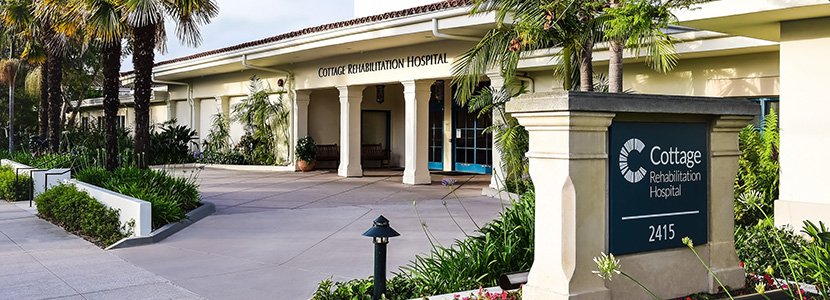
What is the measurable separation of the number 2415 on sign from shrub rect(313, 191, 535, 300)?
1.42 metres

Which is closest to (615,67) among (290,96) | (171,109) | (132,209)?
(132,209)

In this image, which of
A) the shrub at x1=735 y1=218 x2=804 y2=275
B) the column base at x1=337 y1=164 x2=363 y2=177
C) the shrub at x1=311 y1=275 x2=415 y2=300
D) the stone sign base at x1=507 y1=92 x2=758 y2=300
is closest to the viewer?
the stone sign base at x1=507 y1=92 x2=758 y2=300

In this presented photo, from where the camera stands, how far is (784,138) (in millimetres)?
→ 9289

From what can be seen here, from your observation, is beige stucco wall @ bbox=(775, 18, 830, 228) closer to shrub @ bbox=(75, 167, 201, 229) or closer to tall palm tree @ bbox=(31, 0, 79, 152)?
shrub @ bbox=(75, 167, 201, 229)

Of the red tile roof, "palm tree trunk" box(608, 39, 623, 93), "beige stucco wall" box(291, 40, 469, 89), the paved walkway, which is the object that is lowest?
the paved walkway

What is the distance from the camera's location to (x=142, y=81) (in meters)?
14.3

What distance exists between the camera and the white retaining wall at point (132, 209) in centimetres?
1007

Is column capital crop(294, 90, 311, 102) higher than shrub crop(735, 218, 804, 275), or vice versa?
column capital crop(294, 90, 311, 102)

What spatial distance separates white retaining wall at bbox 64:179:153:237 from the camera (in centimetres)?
1007

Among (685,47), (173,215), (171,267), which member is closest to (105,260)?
(171,267)

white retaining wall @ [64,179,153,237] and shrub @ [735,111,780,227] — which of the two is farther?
white retaining wall @ [64,179,153,237]

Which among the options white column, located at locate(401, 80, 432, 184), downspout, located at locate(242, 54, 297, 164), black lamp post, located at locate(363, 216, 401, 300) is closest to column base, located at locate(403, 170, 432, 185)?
white column, located at locate(401, 80, 432, 184)

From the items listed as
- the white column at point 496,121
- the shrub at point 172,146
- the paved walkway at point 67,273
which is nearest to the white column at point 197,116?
the shrub at point 172,146

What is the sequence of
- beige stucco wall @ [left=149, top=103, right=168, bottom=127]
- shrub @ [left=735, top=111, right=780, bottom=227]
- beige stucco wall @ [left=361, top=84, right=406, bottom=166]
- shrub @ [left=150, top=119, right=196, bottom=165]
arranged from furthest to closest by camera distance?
beige stucco wall @ [left=149, top=103, right=168, bottom=127], shrub @ [left=150, top=119, right=196, bottom=165], beige stucco wall @ [left=361, top=84, right=406, bottom=166], shrub @ [left=735, top=111, right=780, bottom=227]
